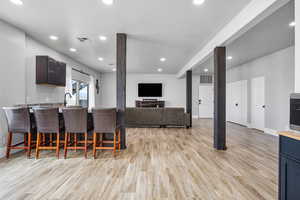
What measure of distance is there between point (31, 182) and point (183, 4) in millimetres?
3580

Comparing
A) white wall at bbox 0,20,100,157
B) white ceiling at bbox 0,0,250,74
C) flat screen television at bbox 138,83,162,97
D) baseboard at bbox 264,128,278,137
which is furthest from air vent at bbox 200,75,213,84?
white wall at bbox 0,20,100,157

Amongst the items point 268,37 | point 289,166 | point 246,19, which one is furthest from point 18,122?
point 268,37

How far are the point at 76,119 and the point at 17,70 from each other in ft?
6.27

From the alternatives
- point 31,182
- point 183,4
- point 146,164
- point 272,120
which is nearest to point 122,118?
point 146,164

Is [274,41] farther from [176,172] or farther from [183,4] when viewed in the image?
[176,172]

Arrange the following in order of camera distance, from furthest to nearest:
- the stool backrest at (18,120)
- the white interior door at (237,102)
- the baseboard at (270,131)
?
the white interior door at (237,102)
the baseboard at (270,131)
the stool backrest at (18,120)

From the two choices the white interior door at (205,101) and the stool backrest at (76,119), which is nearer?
the stool backrest at (76,119)

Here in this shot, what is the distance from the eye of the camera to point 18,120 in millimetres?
3205

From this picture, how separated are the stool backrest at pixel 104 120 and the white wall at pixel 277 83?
4991 mm

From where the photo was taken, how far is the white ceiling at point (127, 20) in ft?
9.00

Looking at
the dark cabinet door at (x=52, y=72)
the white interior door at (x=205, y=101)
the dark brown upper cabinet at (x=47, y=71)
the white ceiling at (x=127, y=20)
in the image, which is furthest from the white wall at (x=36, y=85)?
the white interior door at (x=205, y=101)

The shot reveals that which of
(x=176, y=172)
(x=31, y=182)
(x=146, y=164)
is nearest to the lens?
(x=31, y=182)

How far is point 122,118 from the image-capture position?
12.5 feet

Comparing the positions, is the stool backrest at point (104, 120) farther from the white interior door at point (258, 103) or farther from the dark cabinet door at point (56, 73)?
the white interior door at point (258, 103)
